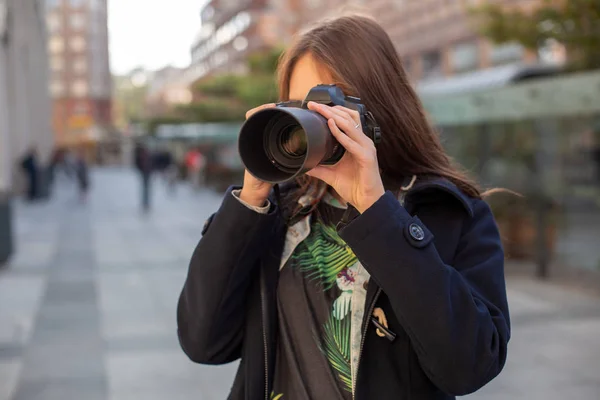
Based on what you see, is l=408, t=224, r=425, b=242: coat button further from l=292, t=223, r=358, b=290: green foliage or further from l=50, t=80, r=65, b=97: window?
l=50, t=80, r=65, b=97: window

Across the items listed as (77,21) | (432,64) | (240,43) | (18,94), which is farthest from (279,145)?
(77,21)

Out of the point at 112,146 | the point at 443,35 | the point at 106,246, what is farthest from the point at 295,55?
Result: the point at 112,146

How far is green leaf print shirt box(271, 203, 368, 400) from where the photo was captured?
4.71 feet

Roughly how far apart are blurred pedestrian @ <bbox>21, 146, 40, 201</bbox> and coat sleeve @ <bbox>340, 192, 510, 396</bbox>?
21779 millimetres

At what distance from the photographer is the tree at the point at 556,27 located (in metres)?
11.5

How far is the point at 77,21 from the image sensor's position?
85062 mm

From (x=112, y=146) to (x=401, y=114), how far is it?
88132 mm

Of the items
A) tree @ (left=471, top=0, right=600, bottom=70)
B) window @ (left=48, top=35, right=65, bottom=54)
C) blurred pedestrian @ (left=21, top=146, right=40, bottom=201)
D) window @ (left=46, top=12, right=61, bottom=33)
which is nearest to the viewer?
tree @ (left=471, top=0, right=600, bottom=70)

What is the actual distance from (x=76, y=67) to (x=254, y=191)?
89.8 m

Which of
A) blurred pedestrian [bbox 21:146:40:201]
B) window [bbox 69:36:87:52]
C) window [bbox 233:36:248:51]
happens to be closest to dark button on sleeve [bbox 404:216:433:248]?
blurred pedestrian [bbox 21:146:40:201]

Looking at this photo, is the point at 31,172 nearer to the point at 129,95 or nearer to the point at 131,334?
the point at 131,334

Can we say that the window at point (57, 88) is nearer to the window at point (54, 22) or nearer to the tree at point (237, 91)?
the window at point (54, 22)

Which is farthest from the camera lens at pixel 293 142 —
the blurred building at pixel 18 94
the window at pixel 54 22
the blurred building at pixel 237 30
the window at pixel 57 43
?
the window at pixel 57 43

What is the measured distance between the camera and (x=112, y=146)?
86375mm
